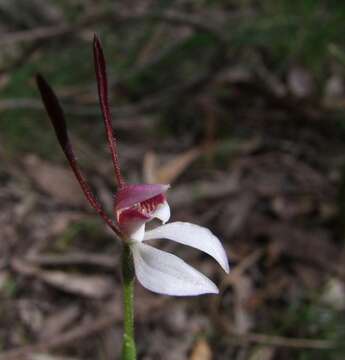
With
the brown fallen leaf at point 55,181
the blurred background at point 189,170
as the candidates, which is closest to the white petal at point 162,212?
the blurred background at point 189,170

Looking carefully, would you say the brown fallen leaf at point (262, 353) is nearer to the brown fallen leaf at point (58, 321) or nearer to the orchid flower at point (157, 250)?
the brown fallen leaf at point (58, 321)

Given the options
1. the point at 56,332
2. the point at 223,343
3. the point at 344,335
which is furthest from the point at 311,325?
the point at 56,332

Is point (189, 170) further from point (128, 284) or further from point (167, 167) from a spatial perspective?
point (128, 284)

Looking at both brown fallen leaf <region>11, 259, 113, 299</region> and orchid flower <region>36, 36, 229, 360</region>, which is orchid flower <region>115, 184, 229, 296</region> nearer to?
orchid flower <region>36, 36, 229, 360</region>

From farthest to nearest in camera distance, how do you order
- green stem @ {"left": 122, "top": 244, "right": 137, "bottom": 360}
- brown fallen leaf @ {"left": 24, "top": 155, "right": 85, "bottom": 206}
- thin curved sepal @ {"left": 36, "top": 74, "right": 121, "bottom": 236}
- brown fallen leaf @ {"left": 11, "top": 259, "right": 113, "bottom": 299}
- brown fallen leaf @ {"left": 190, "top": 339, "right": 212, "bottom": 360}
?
brown fallen leaf @ {"left": 24, "top": 155, "right": 85, "bottom": 206}, brown fallen leaf @ {"left": 11, "top": 259, "right": 113, "bottom": 299}, brown fallen leaf @ {"left": 190, "top": 339, "right": 212, "bottom": 360}, green stem @ {"left": 122, "top": 244, "right": 137, "bottom": 360}, thin curved sepal @ {"left": 36, "top": 74, "right": 121, "bottom": 236}

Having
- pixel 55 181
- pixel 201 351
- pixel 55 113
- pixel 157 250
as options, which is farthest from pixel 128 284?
pixel 55 181

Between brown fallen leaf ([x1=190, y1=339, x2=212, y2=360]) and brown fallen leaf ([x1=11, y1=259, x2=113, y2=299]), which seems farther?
brown fallen leaf ([x1=11, y1=259, x2=113, y2=299])

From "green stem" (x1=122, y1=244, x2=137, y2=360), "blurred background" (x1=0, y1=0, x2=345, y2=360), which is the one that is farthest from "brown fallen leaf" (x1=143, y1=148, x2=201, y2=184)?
"green stem" (x1=122, y1=244, x2=137, y2=360)
